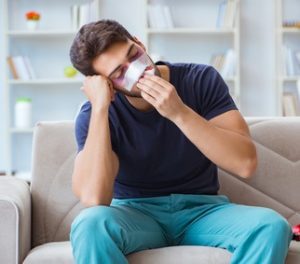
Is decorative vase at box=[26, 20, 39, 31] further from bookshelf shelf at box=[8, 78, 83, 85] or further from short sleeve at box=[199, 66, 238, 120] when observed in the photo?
short sleeve at box=[199, 66, 238, 120]

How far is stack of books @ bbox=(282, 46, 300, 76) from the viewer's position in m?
5.27

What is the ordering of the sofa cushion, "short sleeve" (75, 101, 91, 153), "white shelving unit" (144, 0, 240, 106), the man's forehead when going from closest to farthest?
the sofa cushion
the man's forehead
"short sleeve" (75, 101, 91, 153)
"white shelving unit" (144, 0, 240, 106)

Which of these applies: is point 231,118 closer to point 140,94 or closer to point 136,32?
point 140,94

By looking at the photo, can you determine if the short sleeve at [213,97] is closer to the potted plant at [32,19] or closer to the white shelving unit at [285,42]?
the white shelving unit at [285,42]

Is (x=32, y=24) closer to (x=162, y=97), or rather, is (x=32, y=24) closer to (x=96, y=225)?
(x=162, y=97)

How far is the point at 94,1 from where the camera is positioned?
5316 mm

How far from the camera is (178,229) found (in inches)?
76.7

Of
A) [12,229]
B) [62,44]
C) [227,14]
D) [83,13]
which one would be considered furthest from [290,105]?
[12,229]

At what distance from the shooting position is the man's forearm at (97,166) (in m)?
1.91

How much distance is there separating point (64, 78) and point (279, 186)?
3277 millimetres

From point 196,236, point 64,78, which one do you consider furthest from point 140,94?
point 64,78

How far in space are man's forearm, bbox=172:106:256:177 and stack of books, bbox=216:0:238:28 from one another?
3509mm

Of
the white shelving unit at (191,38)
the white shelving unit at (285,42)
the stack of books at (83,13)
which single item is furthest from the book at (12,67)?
the white shelving unit at (285,42)

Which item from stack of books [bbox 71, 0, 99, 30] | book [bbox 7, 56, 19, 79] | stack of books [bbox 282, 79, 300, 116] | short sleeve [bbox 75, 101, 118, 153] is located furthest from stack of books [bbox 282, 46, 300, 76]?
short sleeve [bbox 75, 101, 118, 153]
